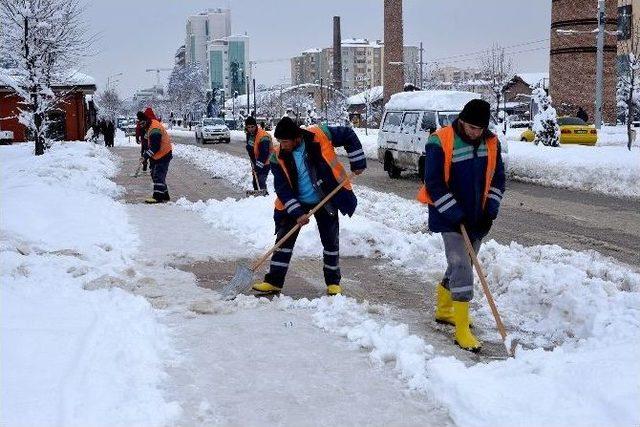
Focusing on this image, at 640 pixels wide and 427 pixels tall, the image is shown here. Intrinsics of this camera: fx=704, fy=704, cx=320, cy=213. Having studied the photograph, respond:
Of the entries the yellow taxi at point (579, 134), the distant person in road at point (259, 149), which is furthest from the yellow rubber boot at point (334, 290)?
the yellow taxi at point (579, 134)

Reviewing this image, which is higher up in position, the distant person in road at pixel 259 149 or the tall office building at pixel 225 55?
the tall office building at pixel 225 55

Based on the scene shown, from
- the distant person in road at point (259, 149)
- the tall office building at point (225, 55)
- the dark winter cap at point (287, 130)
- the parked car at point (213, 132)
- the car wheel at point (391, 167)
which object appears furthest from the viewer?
the tall office building at point (225, 55)

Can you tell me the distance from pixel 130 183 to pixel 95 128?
30.4 metres

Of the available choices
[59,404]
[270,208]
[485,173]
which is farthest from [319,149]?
[270,208]

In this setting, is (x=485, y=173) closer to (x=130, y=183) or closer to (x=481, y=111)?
(x=481, y=111)

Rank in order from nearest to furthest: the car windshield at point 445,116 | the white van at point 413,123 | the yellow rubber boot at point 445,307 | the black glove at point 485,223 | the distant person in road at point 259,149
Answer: the black glove at point 485,223, the yellow rubber boot at point 445,307, the distant person in road at point 259,149, the car windshield at point 445,116, the white van at point 413,123

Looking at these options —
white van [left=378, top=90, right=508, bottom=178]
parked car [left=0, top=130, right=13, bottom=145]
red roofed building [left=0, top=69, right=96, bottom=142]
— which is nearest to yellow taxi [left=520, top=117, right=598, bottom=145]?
white van [left=378, top=90, right=508, bottom=178]

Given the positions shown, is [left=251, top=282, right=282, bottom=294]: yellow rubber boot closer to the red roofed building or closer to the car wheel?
the car wheel

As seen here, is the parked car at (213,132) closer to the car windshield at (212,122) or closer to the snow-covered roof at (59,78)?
the car windshield at (212,122)

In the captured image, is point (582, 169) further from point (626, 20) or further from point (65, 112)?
point (65, 112)

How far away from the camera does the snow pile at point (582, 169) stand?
1547cm

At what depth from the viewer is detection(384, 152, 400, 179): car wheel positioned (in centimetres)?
1869

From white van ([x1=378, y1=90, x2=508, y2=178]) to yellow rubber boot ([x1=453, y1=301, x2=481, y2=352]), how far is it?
453 inches

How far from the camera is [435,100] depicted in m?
17.5
